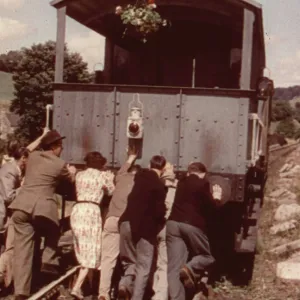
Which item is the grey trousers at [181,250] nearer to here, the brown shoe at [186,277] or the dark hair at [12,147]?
the brown shoe at [186,277]

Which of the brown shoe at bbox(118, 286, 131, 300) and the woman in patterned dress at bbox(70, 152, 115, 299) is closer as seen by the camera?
the brown shoe at bbox(118, 286, 131, 300)

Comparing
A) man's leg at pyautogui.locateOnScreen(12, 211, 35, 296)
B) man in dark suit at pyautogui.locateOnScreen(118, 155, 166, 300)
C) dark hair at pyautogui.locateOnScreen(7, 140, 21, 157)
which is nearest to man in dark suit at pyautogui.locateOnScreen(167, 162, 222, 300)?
man in dark suit at pyautogui.locateOnScreen(118, 155, 166, 300)

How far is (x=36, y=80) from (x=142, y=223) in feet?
139

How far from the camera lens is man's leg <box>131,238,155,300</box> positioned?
7.98 metres

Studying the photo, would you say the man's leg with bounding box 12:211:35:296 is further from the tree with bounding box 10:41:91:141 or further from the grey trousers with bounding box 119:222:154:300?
the tree with bounding box 10:41:91:141

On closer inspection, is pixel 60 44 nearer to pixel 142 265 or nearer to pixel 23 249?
pixel 23 249

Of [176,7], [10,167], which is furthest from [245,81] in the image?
[10,167]

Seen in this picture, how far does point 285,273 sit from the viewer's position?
31.8 ft

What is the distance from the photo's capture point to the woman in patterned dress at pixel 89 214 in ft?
28.4

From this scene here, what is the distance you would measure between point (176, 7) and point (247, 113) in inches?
118

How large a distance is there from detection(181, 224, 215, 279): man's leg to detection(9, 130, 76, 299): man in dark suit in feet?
5.39

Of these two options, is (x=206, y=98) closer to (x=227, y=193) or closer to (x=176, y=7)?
(x=227, y=193)

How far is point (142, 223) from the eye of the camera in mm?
8023

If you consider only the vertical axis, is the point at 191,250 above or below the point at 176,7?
below
